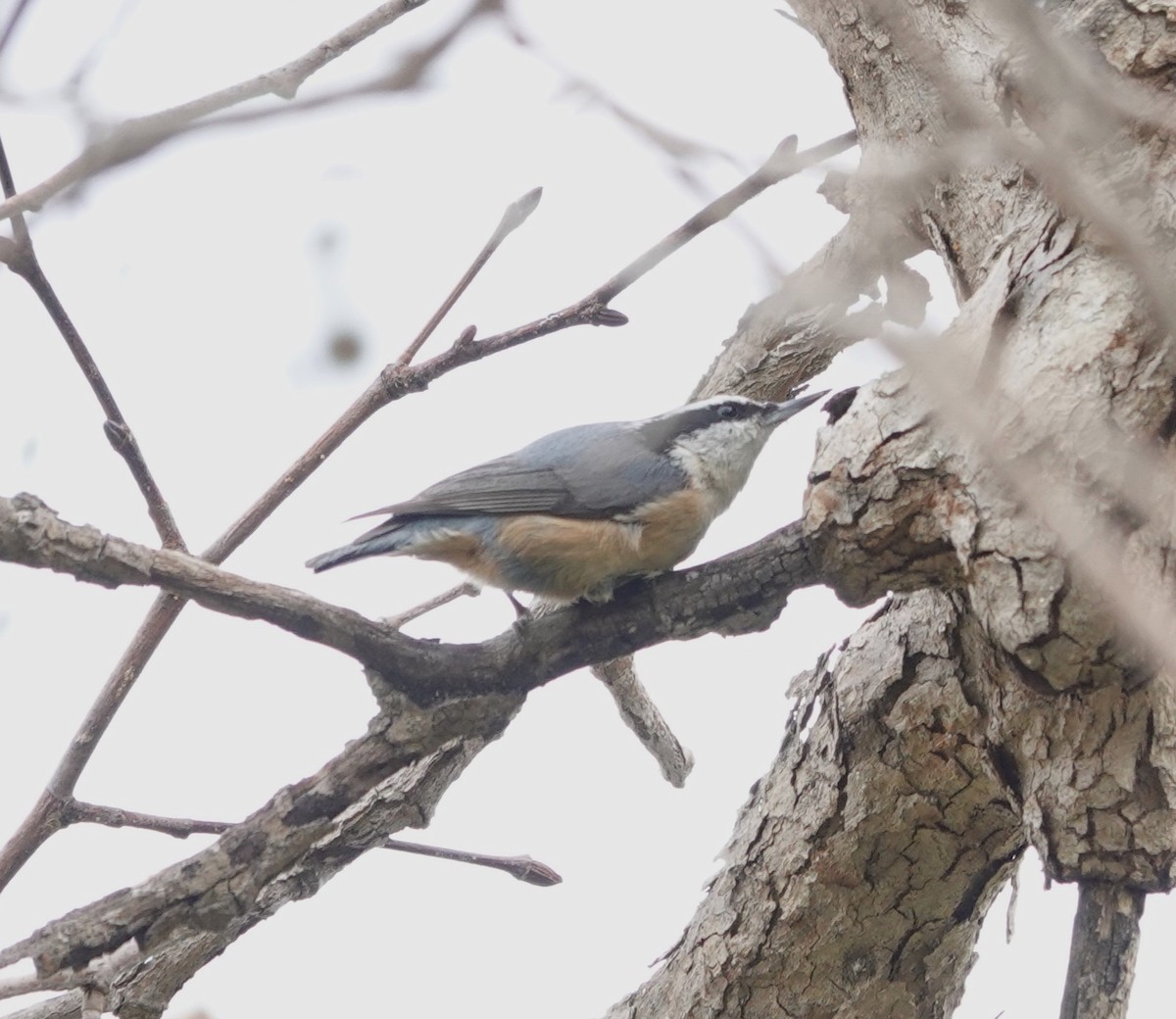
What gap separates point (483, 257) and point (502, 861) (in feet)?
4.01

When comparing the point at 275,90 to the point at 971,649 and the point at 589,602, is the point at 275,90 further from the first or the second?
the point at 971,649

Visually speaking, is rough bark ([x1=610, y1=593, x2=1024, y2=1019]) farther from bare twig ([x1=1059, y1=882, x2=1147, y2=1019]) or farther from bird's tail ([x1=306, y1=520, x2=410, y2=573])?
bird's tail ([x1=306, y1=520, x2=410, y2=573])

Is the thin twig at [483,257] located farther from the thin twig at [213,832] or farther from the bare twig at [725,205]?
the thin twig at [213,832]

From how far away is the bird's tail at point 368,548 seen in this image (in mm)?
2910

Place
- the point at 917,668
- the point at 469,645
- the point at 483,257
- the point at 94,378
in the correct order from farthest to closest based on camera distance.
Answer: the point at 917,668 < the point at 469,645 < the point at 483,257 < the point at 94,378

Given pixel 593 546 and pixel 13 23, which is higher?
pixel 593 546

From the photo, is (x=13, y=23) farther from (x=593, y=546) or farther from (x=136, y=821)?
(x=593, y=546)

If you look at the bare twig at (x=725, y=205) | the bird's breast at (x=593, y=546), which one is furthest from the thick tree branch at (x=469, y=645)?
the bare twig at (x=725, y=205)

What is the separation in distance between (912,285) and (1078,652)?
4.44ft

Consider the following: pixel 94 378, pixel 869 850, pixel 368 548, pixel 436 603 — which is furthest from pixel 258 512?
pixel 869 850

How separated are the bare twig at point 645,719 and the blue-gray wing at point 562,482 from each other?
0.73 metres

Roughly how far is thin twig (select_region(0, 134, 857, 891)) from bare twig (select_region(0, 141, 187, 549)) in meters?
0.11

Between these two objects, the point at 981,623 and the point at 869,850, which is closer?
the point at 981,623

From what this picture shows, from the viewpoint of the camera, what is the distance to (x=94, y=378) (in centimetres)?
213
